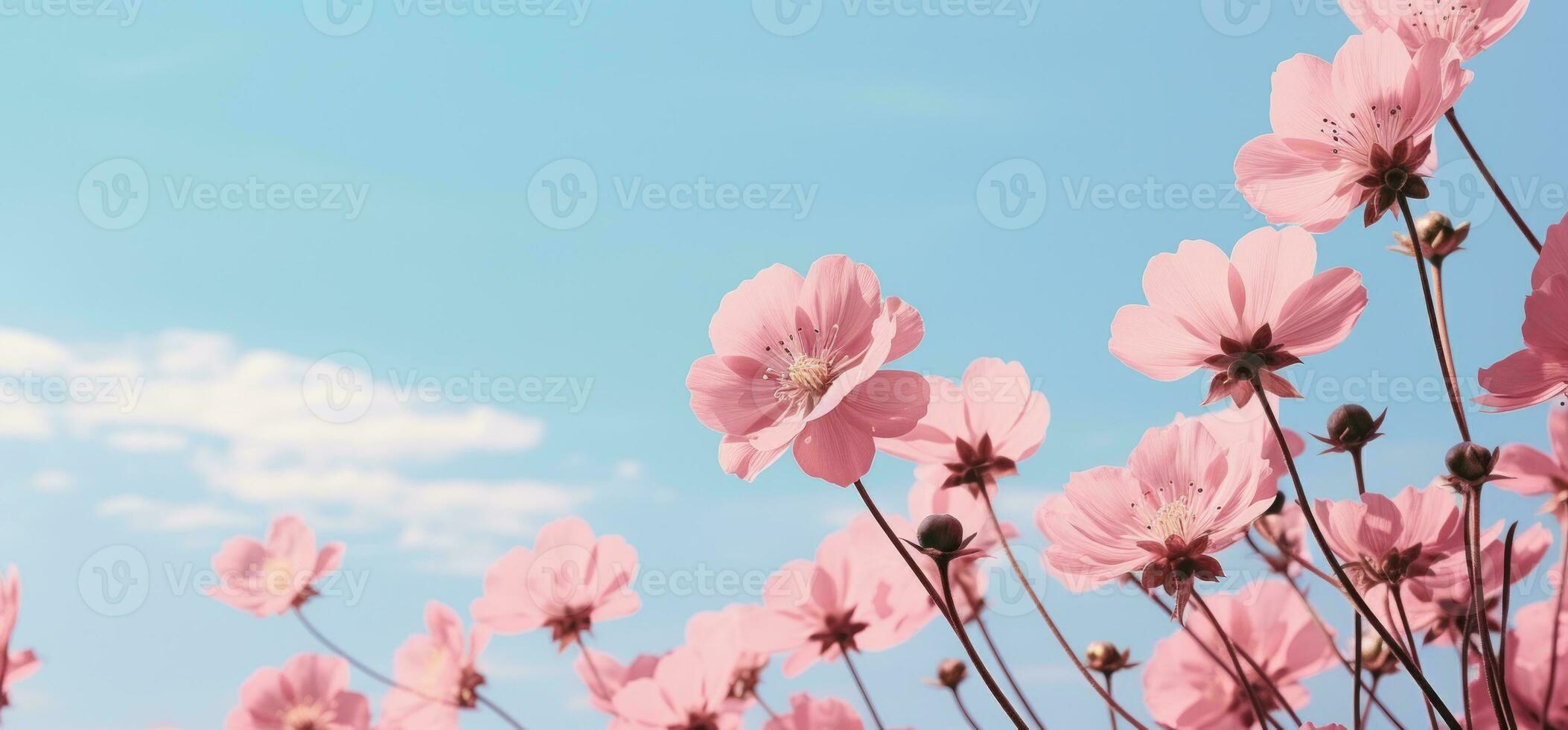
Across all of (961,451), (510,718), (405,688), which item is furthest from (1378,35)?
(405,688)

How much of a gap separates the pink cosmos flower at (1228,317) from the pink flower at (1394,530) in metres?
0.14

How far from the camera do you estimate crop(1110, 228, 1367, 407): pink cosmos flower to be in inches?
35.6

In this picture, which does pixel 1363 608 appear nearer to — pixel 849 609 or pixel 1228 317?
pixel 1228 317

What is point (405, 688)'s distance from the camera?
1786 mm

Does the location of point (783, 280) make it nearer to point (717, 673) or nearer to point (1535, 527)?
point (717, 673)

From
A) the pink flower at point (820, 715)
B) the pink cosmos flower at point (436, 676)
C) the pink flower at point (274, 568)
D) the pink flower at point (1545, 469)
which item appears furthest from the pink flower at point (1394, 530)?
the pink flower at point (274, 568)

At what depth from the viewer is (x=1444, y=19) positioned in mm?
1058

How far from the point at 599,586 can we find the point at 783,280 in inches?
32.7

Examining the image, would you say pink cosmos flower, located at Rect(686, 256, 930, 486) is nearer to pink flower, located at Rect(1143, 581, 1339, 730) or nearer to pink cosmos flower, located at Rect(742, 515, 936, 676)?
pink cosmos flower, located at Rect(742, 515, 936, 676)

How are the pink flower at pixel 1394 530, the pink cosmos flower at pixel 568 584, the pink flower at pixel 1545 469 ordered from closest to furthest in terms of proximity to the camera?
the pink flower at pixel 1394 530, the pink flower at pixel 1545 469, the pink cosmos flower at pixel 568 584

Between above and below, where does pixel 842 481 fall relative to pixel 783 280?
below

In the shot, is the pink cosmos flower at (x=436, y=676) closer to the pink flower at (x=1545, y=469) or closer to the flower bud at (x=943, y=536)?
the flower bud at (x=943, y=536)

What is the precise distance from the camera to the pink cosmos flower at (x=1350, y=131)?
88 centimetres

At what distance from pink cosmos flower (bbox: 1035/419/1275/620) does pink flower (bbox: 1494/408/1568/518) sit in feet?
1.80
